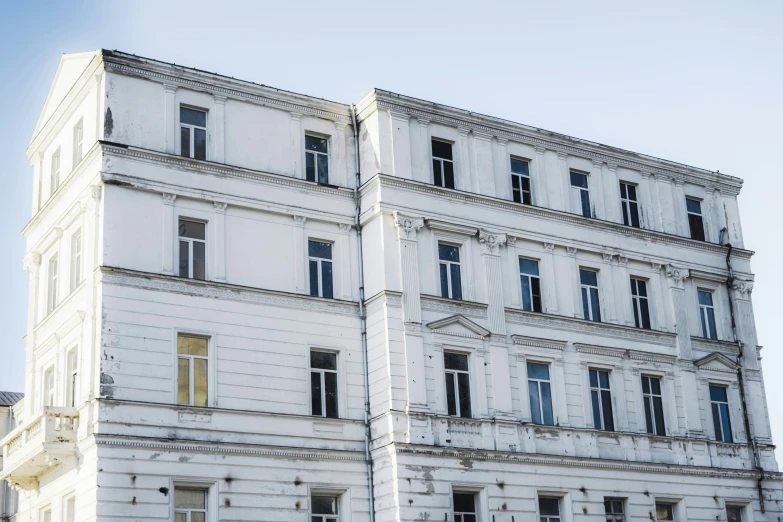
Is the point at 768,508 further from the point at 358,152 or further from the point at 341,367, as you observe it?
the point at 358,152

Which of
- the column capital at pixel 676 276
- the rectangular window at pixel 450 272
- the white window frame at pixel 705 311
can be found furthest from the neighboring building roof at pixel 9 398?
the white window frame at pixel 705 311

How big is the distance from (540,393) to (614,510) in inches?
187

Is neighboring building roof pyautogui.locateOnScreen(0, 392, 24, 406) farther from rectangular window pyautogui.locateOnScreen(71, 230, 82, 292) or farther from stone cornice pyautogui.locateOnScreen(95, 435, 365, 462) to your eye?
stone cornice pyautogui.locateOnScreen(95, 435, 365, 462)

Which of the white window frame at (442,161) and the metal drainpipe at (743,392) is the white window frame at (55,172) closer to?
the white window frame at (442,161)

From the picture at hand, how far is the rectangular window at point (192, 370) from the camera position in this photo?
33281mm

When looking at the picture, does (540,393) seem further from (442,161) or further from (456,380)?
(442,161)

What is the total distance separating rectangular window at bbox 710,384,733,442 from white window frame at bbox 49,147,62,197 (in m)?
25.4

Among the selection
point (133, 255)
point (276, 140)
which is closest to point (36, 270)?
point (133, 255)

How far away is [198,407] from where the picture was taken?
1297 inches

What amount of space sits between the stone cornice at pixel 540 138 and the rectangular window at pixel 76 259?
34.4 ft

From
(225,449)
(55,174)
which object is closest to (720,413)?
(225,449)

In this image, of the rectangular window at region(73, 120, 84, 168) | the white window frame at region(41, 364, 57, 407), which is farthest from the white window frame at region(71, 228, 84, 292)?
the white window frame at region(41, 364, 57, 407)

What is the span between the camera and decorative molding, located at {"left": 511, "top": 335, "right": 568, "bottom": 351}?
125ft

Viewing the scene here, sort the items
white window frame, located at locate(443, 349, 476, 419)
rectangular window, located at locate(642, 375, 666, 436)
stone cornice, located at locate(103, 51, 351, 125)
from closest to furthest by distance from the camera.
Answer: stone cornice, located at locate(103, 51, 351, 125), white window frame, located at locate(443, 349, 476, 419), rectangular window, located at locate(642, 375, 666, 436)
